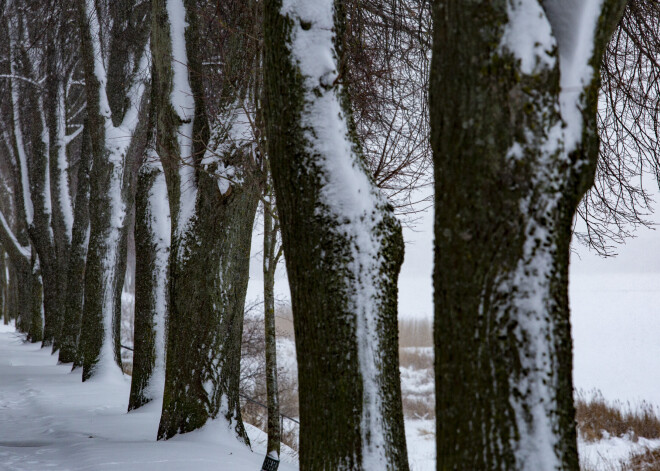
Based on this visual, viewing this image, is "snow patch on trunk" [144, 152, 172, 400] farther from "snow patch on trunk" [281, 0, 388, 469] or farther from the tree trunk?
"snow patch on trunk" [281, 0, 388, 469]

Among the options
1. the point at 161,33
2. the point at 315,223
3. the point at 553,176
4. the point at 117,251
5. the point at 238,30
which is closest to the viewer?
the point at 553,176

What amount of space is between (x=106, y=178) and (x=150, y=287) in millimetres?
3704

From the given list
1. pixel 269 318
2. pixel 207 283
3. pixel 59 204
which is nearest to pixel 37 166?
pixel 59 204

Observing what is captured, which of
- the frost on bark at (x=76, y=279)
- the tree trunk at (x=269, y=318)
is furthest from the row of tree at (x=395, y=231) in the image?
the frost on bark at (x=76, y=279)

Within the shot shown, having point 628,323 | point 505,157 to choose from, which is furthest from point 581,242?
point 628,323

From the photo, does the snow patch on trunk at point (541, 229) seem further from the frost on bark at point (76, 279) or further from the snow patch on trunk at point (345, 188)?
the frost on bark at point (76, 279)

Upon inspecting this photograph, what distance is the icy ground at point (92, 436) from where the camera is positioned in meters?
4.67

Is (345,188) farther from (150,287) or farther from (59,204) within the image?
(59,204)

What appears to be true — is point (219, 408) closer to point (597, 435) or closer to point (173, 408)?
point (173, 408)

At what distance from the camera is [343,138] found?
3109mm

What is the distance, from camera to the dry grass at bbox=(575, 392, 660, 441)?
490 inches

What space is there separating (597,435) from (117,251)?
33.7 ft

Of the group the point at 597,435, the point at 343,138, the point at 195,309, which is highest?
the point at 343,138

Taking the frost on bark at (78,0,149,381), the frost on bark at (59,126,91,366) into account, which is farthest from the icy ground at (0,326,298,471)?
the frost on bark at (59,126,91,366)
